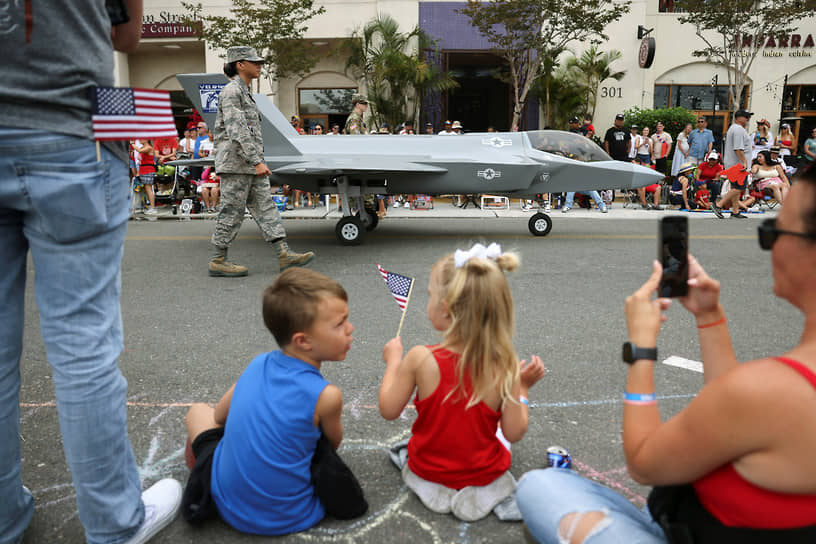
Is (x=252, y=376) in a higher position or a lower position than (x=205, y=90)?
lower

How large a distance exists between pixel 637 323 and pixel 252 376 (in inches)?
51.3

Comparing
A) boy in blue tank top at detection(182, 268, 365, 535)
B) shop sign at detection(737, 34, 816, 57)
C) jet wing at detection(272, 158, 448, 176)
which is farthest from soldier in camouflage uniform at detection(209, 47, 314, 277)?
shop sign at detection(737, 34, 816, 57)

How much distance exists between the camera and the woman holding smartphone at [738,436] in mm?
1126

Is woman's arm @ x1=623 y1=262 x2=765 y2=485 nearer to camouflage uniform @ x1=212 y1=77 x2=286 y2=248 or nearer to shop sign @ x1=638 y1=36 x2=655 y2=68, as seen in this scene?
camouflage uniform @ x1=212 y1=77 x2=286 y2=248

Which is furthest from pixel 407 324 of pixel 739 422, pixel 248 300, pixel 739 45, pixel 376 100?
pixel 739 45

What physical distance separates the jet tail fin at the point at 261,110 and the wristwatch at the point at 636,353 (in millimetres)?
8131

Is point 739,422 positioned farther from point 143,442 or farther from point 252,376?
point 143,442

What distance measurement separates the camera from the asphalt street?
2.36 metres

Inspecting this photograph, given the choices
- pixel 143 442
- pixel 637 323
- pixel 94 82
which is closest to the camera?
pixel 637 323

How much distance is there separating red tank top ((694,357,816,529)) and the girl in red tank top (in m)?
0.85

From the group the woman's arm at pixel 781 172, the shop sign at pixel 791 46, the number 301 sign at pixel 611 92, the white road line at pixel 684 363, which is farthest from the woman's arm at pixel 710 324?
the shop sign at pixel 791 46

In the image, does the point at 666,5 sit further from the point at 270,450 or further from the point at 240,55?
the point at 270,450

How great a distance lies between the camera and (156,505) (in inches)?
82.8

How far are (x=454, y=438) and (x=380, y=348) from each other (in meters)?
2.09
